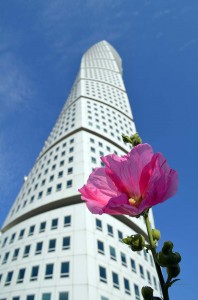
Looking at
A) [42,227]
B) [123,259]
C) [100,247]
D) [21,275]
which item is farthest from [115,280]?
[42,227]

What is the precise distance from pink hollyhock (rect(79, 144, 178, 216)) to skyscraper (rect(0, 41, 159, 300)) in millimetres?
23233

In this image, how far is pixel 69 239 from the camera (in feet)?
89.0

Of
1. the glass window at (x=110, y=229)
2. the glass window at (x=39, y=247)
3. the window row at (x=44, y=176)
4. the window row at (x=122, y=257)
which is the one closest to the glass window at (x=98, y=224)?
the glass window at (x=110, y=229)

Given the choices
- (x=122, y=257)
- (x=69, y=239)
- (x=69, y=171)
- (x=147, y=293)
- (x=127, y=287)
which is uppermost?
(x=69, y=171)

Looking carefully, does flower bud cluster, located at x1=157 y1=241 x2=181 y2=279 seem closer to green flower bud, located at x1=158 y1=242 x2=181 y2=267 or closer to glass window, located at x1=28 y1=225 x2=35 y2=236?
green flower bud, located at x1=158 y1=242 x2=181 y2=267

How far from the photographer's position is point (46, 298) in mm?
22469

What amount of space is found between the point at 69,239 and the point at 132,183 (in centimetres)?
2757

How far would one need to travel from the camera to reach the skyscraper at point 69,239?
23.7m

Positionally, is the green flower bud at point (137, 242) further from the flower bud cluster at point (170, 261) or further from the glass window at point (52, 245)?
the glass window at point (52, 245)

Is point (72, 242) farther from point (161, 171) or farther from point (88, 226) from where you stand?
point (161, 171)

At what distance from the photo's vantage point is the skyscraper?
2370cm

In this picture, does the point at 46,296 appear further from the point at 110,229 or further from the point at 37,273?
the point at 110,229

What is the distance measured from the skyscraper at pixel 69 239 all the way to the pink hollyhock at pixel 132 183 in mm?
23233

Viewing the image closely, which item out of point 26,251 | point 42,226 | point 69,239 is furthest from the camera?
point 42,226
